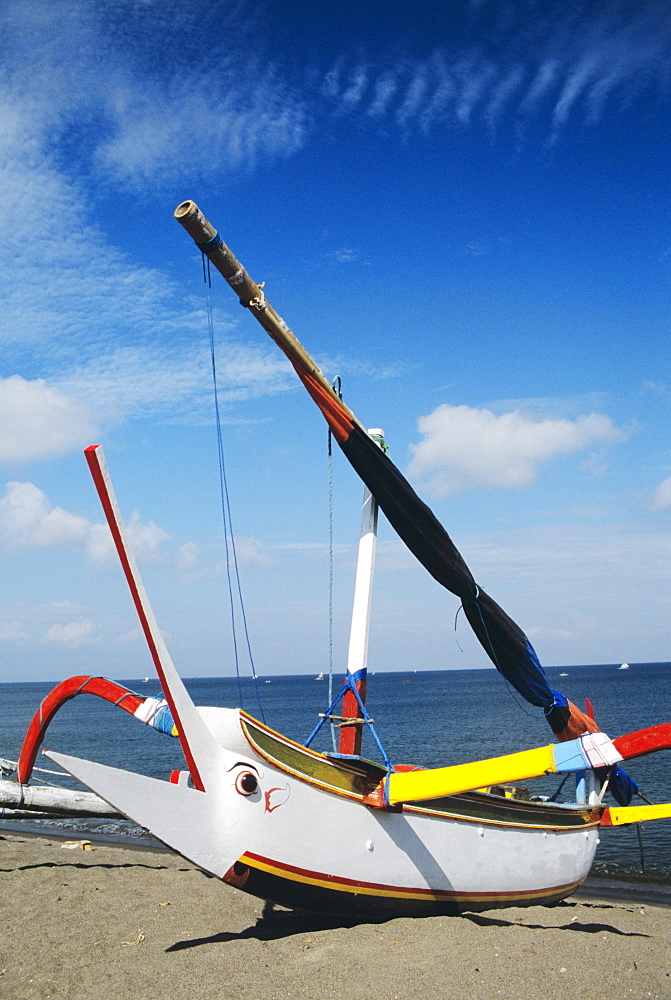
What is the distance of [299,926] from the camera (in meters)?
9.72

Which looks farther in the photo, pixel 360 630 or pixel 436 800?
pixel 360 630

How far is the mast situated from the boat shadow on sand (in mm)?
2190

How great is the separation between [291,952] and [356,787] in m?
1.94

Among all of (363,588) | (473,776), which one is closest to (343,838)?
(473,776)

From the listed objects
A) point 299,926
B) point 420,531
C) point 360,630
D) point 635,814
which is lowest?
point 299,926

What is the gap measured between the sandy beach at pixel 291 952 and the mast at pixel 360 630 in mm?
2413

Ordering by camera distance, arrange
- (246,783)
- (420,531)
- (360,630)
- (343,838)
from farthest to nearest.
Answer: (420,531) → (360,630) → (343,838) → (246,783)

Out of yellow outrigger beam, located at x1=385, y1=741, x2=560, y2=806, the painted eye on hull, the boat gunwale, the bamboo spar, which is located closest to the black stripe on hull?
the painted eye on hull

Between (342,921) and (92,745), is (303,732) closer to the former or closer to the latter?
(92,745)

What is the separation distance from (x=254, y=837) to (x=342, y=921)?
7.40 feet

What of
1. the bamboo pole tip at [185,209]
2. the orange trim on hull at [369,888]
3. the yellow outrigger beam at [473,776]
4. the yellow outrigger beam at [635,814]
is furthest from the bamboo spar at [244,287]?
the yellow outrigger beam at [635,814]

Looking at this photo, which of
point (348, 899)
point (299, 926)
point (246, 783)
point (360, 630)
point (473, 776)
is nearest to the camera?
point (246, 783)

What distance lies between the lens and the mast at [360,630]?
1076cm

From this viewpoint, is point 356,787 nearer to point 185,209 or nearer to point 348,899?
point 348,899
